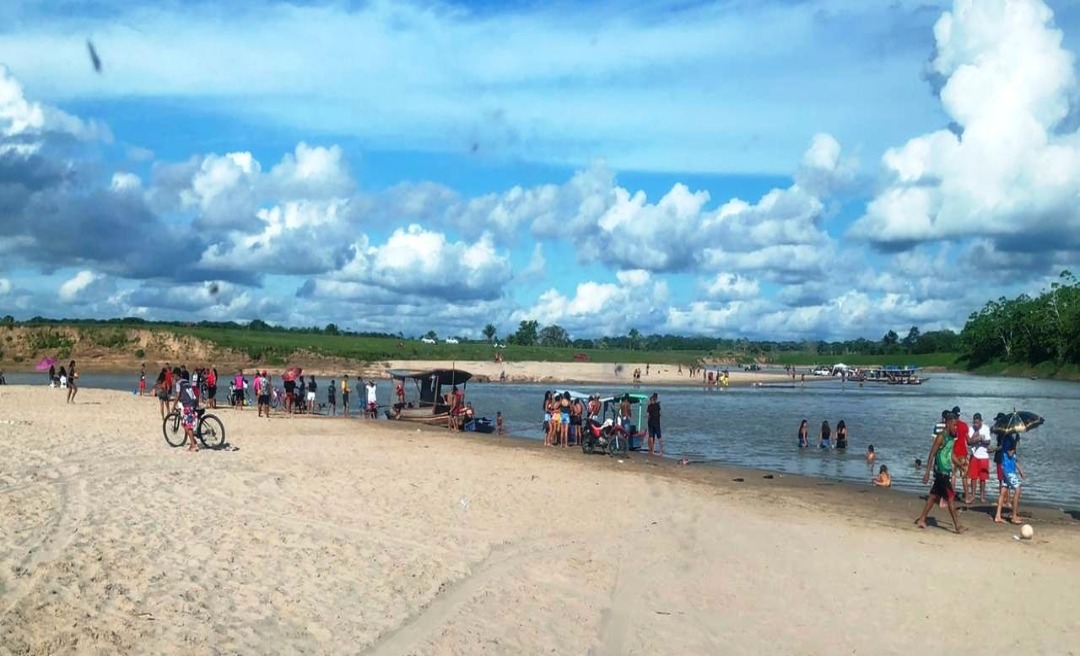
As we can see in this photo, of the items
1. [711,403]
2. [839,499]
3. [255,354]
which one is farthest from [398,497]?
[255,354]

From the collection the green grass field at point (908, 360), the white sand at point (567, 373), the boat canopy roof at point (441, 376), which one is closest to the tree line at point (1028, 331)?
the green grass field at point (908, 360)

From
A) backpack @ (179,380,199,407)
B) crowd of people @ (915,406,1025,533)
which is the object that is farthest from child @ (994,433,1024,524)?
backpack @ (179,380,199,407)

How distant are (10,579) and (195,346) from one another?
95754 millimetres

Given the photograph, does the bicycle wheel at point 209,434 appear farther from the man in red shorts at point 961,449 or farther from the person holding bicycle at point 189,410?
the man in red shorts at point 961,449

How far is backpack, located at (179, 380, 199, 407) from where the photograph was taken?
19.5 meters

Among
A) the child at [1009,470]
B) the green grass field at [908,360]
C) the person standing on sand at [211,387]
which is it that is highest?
the green grass field at [908,360]

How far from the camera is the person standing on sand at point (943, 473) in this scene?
15500 mm

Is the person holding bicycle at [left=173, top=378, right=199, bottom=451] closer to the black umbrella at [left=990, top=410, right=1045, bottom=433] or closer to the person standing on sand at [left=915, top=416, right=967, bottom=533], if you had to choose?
the person standing on sand at [left=915, top=416, right=967, bottom=533]

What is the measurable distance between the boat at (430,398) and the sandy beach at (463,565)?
16538 millimetres

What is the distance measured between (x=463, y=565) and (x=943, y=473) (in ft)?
31.4

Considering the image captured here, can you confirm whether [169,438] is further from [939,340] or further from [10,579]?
[939,340]

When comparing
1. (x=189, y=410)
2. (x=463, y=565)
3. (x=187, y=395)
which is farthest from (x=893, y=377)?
(x=463, y=565)

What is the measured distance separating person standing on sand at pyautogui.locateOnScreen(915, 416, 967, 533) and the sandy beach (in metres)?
0.45

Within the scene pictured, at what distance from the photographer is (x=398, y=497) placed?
49.6ft
